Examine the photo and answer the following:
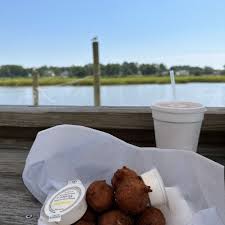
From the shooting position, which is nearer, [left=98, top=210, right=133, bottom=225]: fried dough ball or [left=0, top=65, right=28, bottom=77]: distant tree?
[left=98, top=210, right=133, bottom=225]: fried dough ball

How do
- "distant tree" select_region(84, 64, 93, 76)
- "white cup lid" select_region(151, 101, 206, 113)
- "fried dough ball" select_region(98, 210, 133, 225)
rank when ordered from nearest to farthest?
"fried dough ball" select_region(98, 210, 133, 225), "white cup lid" select_region(151, 101, 206, 113), "distant tree" select_region(84, 64, 93, 76)

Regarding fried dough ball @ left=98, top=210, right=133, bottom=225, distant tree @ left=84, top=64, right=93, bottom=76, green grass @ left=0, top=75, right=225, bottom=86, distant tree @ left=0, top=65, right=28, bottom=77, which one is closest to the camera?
fried dough ball @ left=98, top=210, right=133, bottom=225

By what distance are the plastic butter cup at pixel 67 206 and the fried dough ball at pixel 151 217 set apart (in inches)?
3.6

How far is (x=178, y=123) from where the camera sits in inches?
27.8

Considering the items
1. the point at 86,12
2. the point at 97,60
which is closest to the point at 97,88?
the point at 97,60

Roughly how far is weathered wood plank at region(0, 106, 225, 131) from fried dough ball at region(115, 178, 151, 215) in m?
0.49

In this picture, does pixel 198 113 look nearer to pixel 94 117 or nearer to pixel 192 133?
pixel 192 133

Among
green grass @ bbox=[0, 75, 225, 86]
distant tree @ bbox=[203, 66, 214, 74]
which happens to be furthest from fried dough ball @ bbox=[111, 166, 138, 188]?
distant tree @ bbox=[203, 66, 214, 74]

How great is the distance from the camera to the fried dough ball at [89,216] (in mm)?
472

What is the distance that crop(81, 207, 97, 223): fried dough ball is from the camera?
0.47m

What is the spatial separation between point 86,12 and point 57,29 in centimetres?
99

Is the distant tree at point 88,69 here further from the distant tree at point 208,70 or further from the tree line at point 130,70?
the distant tree at point 208,70

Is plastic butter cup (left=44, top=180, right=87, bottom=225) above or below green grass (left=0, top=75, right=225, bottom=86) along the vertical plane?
below

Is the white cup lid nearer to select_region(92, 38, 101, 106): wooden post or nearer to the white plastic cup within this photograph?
the white plastic cup
